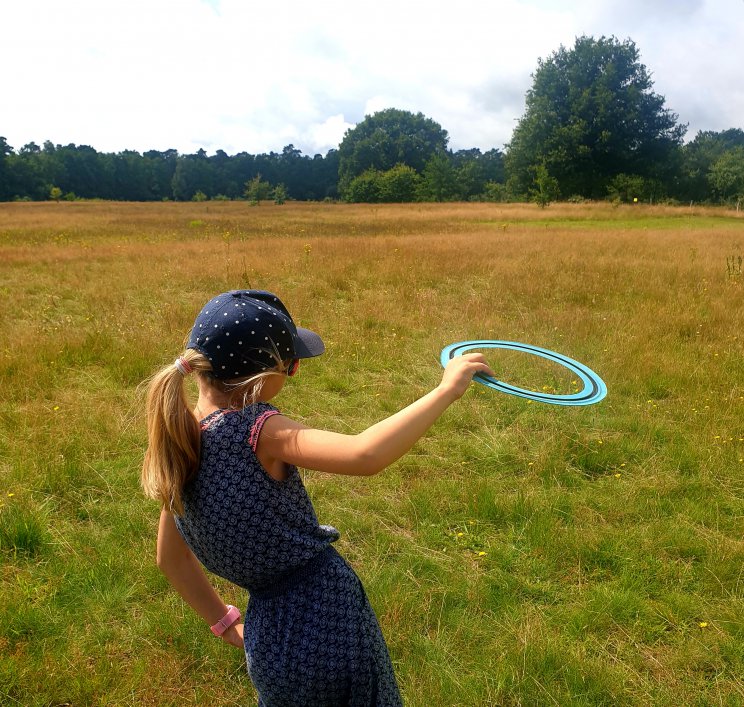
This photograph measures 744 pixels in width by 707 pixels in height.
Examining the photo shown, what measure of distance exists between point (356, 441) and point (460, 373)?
354mm

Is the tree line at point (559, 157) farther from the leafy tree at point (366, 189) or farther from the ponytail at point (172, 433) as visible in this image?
the ponytail at point (172, 433)

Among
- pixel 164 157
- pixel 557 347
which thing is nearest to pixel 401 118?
pixel 164 157

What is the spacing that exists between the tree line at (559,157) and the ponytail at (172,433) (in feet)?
113

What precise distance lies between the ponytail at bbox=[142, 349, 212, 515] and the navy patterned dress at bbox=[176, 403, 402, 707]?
0.13 ft

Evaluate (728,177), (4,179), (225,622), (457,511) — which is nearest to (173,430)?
(225,622)

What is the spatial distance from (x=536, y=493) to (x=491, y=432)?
38.1 inches

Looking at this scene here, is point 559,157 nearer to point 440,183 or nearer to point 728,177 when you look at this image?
point 440,183

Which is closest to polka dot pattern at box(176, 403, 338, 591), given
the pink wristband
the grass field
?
the pink wristband

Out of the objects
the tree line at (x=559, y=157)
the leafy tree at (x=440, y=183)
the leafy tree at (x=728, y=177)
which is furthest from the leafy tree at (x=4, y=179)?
the leafy tree at (x=728, y=177)

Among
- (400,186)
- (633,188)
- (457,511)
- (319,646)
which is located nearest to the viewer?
(319,646)

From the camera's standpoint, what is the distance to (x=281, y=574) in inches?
56.6

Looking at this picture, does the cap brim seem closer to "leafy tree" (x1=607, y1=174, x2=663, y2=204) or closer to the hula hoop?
the hula hoop

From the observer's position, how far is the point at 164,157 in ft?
368

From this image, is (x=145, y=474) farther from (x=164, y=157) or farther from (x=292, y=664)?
(x=164, y=157)
